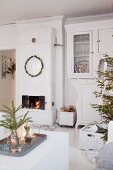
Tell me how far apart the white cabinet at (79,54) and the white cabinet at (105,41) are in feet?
0.87

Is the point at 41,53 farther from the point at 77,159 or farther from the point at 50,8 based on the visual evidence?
the point at 77,159

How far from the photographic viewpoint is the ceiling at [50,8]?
Answer: 411 cm

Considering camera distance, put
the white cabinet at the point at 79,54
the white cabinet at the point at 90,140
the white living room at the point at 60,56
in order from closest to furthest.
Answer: the white cabinet at the point at 90,140 < the white living room at the point at 60,56 < the white cabinet at the point at 79,54

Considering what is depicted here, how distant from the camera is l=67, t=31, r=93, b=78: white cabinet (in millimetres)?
4770

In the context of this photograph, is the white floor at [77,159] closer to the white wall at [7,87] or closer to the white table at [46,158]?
the white table at [46,158]

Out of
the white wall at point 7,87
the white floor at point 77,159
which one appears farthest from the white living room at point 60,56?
the white wall at point 7,87

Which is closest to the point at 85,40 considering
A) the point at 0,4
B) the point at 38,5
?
the point at 38,5

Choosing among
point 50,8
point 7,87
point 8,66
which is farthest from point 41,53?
point 7,87

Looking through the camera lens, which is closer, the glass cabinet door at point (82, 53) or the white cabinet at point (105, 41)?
the white cabinet at point (105, 41)

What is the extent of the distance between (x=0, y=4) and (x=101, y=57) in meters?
2.30

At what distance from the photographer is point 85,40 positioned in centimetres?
480

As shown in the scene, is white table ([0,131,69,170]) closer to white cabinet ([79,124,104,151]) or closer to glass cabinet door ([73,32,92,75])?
white cabinet ([79,124,104,151])

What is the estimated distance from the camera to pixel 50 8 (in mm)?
4426

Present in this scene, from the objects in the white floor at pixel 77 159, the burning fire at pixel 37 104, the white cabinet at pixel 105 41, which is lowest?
the white floor at pixel 77 159
